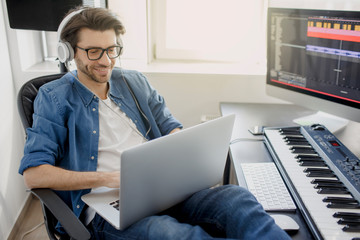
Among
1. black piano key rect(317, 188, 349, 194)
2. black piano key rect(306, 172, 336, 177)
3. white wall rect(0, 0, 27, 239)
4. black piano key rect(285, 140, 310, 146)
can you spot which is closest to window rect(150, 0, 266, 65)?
white wall rect(0, 0, 27, 239)

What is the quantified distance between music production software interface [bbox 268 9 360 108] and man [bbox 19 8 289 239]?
66cm

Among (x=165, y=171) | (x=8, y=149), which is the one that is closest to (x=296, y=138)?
(x=165, y=171)

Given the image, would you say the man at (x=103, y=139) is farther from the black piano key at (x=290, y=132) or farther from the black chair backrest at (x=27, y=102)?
the black piano key at (x=290, y=132)

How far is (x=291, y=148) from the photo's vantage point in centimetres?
143

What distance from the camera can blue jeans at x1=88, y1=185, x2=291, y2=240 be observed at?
1016 mm

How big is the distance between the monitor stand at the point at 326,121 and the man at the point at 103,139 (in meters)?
0.70

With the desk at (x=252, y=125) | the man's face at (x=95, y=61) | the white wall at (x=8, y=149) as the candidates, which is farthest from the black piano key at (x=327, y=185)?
the white wall at (x=8, y=149)

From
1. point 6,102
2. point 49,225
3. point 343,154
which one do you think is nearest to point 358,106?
point 343,154

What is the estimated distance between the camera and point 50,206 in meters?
1.14

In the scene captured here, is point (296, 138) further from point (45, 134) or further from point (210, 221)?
point (45, 134)

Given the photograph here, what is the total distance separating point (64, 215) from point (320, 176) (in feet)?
2.87

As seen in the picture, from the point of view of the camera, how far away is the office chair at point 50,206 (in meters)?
1.06

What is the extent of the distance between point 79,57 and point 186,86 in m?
0.92

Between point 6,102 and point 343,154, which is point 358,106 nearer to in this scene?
point 343,154
